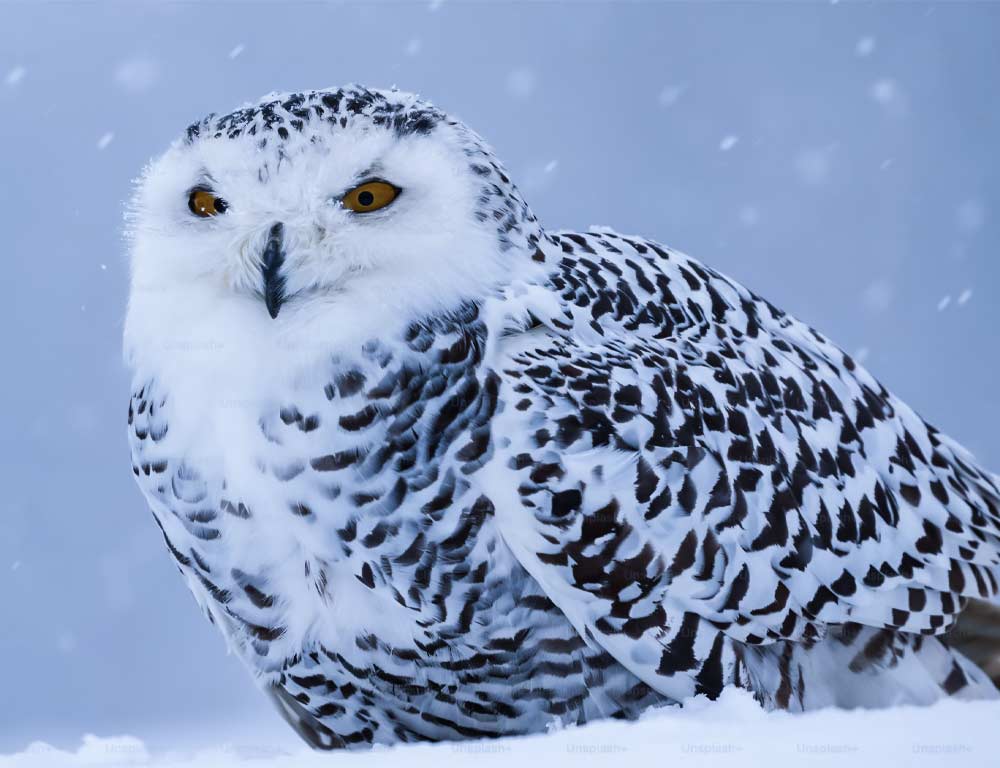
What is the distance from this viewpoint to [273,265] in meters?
1.09

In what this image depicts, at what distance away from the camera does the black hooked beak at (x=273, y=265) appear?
3.56ft

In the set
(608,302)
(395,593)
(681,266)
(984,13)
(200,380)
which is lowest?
(395,593)

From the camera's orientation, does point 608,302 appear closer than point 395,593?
No

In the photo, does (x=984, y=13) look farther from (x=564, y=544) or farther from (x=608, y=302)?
(x=564, y=544)

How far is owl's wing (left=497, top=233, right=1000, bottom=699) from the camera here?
3.70 feet

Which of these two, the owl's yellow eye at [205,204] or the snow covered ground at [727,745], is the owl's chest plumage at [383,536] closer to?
the snow covered ground at [727,745]

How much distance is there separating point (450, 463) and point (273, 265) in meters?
0.30

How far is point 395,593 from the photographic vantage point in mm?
1157

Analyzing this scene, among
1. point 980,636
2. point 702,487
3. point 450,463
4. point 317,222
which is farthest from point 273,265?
point 980,636

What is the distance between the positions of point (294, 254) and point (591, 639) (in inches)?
22.7

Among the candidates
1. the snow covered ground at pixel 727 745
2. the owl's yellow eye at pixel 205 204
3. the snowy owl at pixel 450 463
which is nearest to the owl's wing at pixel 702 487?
the snowy owl at pixel 450 463

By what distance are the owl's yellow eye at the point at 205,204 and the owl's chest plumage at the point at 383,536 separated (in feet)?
0.74

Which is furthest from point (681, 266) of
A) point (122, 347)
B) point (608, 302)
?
point (122, 347)

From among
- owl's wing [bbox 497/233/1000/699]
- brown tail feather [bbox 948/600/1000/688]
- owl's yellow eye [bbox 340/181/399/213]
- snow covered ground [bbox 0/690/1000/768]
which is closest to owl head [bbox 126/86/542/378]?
owl's yellow eye [bbox 340/181/399/213]
